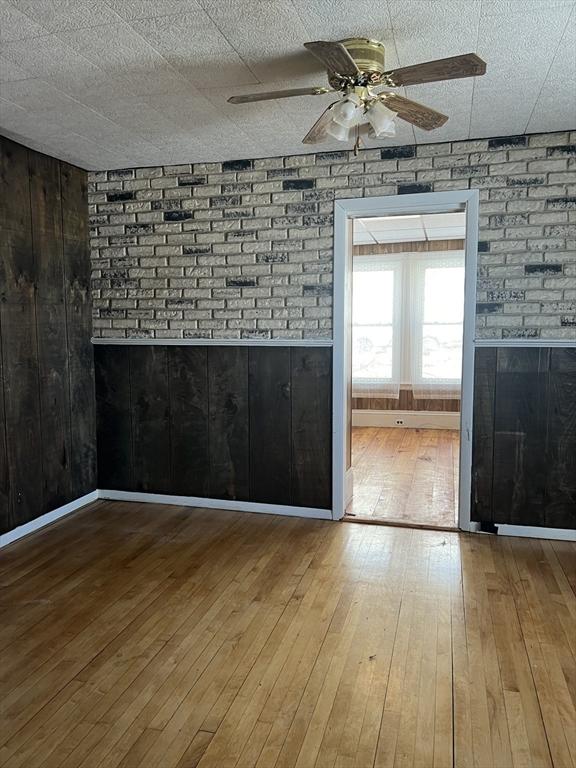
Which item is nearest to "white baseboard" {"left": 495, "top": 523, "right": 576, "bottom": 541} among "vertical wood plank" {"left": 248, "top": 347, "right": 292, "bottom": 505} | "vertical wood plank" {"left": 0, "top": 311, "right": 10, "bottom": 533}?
"vertical wood plank" {"left": 248, "top": 347, "right": 292, "bottom": 505}

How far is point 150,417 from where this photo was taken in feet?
14.2

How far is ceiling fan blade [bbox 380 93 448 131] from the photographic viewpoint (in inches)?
92.7

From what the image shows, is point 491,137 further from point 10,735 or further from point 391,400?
point 391,400

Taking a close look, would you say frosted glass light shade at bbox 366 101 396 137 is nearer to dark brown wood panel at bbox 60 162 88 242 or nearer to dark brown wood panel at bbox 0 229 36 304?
dark brown wood panel at bbox 0 229 36 304

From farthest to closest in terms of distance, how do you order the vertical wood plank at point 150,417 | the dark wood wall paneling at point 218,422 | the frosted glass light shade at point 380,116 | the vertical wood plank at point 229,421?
the vertical wood plank at point 150,417, the vertical wood plank at point 229,421, the dark wood wall paneling at point 218,422, the frosted glass light shade at point 380,116

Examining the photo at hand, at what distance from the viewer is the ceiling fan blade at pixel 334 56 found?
1915mm

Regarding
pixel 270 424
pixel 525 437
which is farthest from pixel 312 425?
pixel 525 437

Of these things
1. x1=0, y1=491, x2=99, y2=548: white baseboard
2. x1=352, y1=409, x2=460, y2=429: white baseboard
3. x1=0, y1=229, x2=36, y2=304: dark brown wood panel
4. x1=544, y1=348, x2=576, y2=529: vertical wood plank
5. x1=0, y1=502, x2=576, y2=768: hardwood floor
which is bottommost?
x1=0, y1=502, x2=576, y2=768: hardwood floor

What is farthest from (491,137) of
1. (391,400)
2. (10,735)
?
(391,400)

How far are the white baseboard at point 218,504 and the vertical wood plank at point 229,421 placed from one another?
0.06 meters

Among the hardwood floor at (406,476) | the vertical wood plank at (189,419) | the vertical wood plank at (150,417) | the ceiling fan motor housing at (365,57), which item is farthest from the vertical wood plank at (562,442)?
the vertical wood plank at (150,417)

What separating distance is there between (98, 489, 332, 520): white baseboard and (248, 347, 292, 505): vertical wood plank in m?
0.06

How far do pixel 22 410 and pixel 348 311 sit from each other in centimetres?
228

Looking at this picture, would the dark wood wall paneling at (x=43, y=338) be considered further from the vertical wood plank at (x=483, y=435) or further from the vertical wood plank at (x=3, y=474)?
the vertical wood plank at (x=483, y=435)
